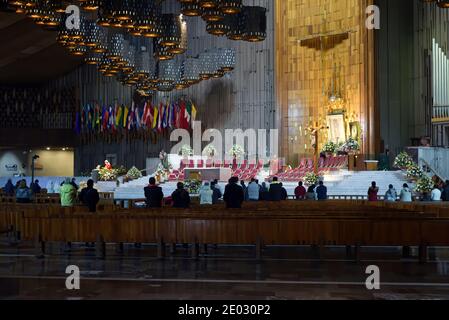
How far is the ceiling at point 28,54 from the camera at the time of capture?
2602cm

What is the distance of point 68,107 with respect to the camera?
123 ft

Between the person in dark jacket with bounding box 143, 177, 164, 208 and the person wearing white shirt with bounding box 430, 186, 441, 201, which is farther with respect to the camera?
the person wearing white shirt with bounding box 430, 186, 441, 201

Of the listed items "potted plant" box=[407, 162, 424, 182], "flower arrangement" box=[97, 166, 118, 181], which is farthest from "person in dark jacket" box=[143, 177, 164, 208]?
"flower arrangement" box=[97, 166, 118, 181]

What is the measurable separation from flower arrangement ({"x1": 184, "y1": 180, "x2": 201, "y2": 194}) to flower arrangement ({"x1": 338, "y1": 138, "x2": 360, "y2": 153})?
6.09 meters

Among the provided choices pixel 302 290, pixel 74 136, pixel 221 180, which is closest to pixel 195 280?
pixel 302 290

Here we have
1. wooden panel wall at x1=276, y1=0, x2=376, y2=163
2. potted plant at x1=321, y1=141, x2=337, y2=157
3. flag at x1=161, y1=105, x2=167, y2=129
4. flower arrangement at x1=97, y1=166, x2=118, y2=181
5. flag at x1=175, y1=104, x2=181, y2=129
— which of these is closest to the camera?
potted plant at x1=321, y1=141, x2=337, y2=157

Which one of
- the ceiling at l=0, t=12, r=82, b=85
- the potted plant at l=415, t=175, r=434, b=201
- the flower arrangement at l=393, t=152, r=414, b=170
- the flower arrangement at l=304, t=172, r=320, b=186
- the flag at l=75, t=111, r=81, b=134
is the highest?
the ceiling at l=0, t=12, r=82, b=85

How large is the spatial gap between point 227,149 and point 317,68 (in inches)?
214

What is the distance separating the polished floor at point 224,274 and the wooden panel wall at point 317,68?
47.1ft

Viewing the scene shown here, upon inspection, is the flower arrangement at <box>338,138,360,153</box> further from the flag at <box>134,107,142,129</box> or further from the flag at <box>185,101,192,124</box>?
the flag at <box>134,107,142,129</box>

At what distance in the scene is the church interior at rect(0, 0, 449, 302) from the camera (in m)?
9.86

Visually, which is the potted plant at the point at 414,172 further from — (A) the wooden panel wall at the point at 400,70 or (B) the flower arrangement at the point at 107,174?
(B) the flower arrangement at the point at 107,174

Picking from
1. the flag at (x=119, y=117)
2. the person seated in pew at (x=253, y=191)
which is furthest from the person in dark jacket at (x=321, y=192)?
the flag at (x=119, y=117)
